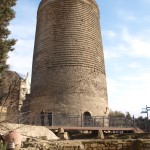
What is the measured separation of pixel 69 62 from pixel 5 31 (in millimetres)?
9412

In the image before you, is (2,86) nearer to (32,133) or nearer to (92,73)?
(32,133)

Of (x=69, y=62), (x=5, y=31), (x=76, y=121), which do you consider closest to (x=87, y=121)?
(x=76, y=121)

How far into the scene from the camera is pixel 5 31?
12664 millimetres

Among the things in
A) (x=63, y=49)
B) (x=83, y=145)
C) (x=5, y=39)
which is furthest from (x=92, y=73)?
(x=83, y=145)

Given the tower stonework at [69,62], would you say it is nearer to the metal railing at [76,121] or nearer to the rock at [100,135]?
the metal railing at [76,121]

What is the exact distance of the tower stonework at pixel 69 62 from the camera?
21031 mm

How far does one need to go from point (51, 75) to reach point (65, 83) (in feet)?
4.33

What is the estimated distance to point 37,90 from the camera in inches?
878

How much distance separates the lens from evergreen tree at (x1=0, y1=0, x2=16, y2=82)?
1247cm

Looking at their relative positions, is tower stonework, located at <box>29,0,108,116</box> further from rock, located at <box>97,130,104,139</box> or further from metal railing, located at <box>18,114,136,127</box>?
rock, located at <box>97,130,104,139</box>

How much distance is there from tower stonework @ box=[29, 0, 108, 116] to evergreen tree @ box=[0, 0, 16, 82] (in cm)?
875

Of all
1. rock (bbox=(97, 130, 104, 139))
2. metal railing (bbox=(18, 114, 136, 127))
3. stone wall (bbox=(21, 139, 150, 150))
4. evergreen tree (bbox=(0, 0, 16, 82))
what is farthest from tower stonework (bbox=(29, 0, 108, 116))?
stone wall (bbox=(21, 139, 150, 150))

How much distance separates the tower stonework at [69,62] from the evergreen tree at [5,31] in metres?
8.75

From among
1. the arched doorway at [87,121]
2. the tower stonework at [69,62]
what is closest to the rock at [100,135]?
the arched doorway at [87,121]
